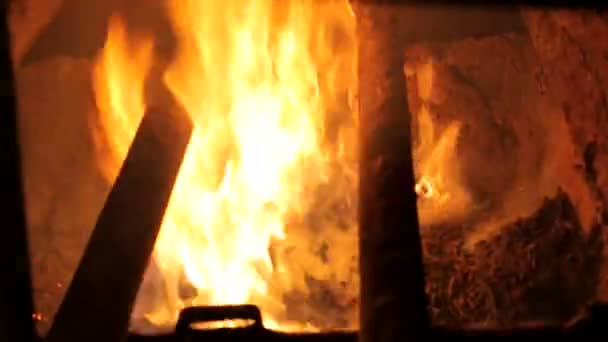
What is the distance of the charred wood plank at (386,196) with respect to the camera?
1.13 meters

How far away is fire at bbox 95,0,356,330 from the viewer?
5.62 feet

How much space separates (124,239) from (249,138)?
54 cm

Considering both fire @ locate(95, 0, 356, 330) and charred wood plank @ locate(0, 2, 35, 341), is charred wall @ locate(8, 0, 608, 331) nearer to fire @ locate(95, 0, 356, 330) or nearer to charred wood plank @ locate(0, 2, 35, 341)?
fire @ locate(95, 0, 356, 330)

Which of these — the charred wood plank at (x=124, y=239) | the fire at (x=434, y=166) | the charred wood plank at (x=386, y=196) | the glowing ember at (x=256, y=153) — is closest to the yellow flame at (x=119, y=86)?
the glowing ember at (x=256, y=153)

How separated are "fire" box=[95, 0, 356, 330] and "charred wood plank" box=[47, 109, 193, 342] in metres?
0.24

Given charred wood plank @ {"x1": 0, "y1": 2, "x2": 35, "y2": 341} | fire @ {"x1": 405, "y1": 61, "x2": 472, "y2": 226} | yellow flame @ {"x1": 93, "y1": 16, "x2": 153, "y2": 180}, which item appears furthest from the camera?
fire @ {"x1": 405, "y1": 61, "x2": 472, "y2": 226}

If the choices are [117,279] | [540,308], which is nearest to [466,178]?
[540,308]

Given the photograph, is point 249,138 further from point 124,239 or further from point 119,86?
point 124,239

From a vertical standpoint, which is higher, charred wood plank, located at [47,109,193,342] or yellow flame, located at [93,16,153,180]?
yellow flame, located at [93,16,153,180]

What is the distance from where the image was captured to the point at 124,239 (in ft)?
4.19

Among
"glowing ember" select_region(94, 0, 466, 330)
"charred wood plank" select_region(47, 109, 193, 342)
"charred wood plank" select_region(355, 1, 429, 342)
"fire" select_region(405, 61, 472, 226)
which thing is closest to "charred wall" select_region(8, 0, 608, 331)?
"fire" select_region(405, 61, 472, 226)

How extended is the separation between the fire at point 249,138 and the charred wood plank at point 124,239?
9.6 inches

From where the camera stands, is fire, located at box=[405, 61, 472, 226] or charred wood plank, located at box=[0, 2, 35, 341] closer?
charred wood plank, located at box=[0, 2, 35, 341]

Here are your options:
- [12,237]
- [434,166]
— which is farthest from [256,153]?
[12,237]
